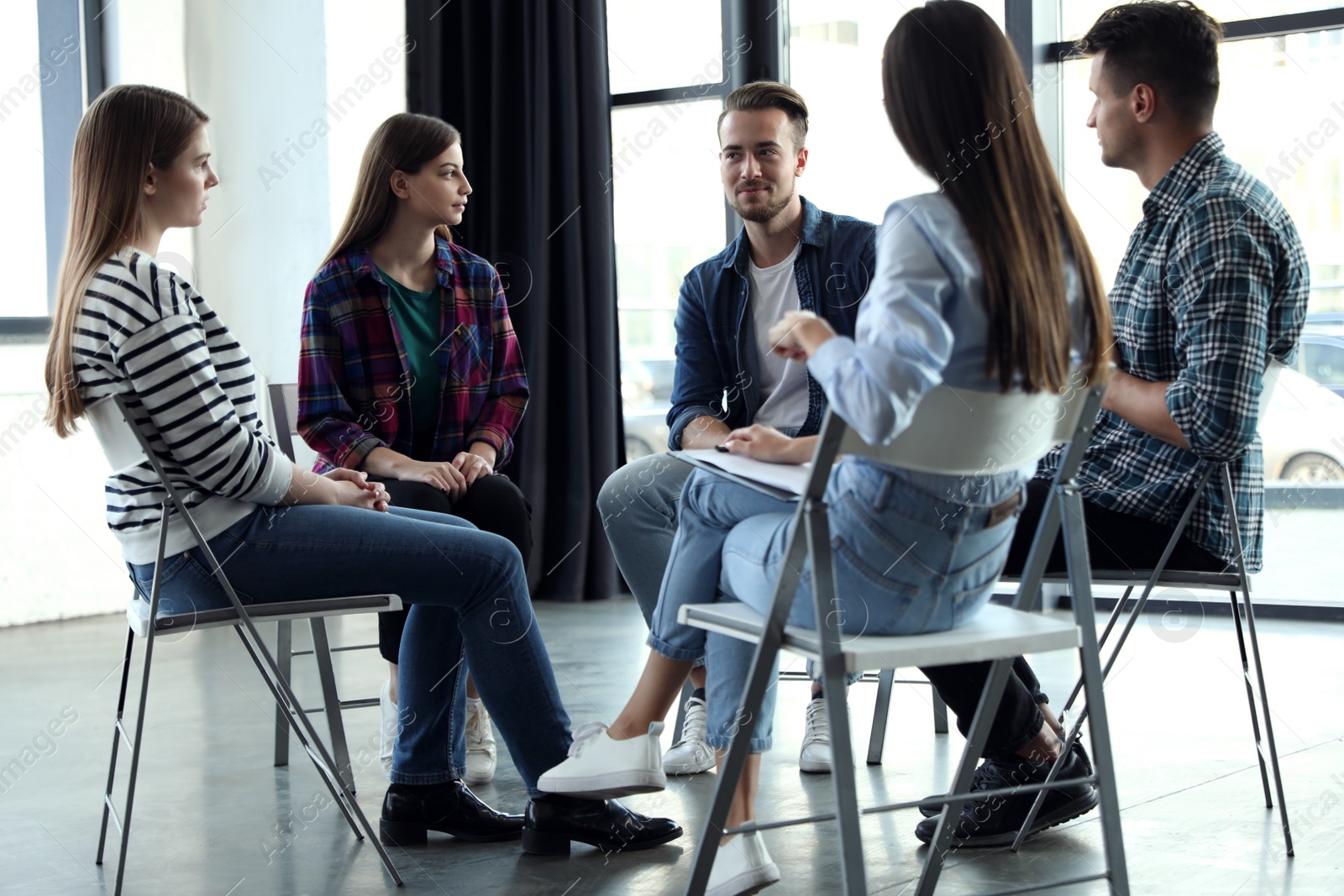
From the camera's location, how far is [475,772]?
244 cm

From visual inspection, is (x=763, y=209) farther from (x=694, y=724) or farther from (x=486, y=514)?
(x=694, y=724)

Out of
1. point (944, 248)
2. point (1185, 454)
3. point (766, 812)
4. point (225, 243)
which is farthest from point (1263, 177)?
point (225, 243)

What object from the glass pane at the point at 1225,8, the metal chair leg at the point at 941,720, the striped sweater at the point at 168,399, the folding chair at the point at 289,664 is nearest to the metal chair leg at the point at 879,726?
the metal chair leg at the point at 941,720

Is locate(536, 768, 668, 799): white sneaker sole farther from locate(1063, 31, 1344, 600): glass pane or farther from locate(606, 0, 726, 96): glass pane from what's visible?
locate(606, 0, 726, 96): glass pane

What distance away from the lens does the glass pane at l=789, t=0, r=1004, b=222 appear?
4.39 meters

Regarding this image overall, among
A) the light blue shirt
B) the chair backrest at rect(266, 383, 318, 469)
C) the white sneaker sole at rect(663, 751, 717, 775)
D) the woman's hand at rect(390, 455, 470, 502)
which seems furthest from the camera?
the chair backrest at rect(266, 383, 318, 469)

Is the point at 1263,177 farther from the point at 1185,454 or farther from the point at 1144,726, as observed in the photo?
the point at 1185,454

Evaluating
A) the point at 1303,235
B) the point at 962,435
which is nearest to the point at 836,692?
the point at 962,435

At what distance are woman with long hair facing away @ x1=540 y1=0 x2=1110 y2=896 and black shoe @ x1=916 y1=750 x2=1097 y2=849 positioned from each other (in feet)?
2.09

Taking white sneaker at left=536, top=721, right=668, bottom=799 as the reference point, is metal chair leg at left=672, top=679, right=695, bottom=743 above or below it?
below

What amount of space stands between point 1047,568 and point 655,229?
3.07m

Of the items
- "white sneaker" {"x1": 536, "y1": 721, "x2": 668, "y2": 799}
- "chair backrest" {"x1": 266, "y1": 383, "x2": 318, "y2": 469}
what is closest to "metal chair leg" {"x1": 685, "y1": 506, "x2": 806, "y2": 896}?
"white sneaker" {"x1": 536, "y1": 721, "x2": 668, "y2": 799}

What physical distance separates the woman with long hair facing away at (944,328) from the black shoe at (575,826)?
1.82 feet

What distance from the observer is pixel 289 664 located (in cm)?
251
